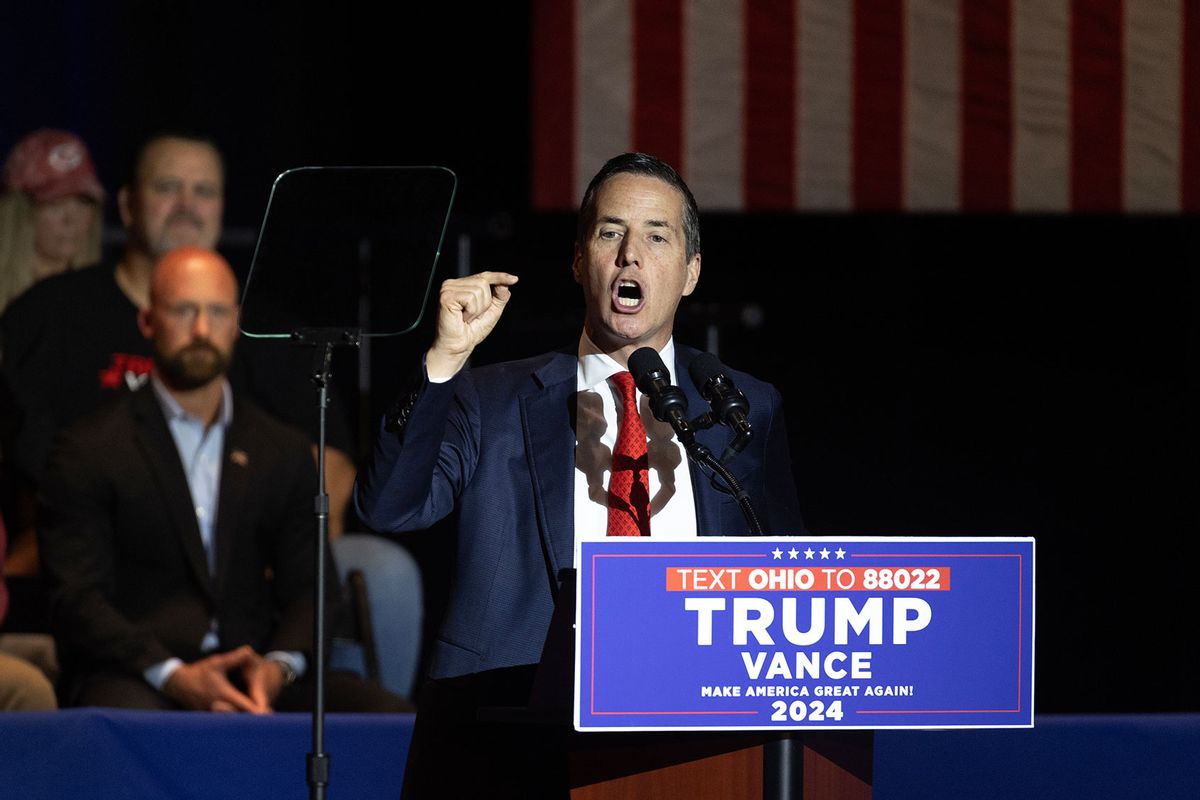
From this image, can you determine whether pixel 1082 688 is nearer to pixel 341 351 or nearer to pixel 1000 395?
pixel 1000 395

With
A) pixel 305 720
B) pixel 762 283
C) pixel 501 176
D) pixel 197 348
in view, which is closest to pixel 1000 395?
pixel 762 283

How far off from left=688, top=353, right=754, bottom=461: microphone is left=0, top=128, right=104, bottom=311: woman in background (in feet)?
8.78

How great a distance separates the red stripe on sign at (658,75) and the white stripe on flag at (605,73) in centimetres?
3

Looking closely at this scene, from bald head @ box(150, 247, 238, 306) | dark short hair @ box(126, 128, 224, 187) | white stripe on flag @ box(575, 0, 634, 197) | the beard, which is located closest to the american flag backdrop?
white stripe on flag @ box(575, 0, 634, 197)

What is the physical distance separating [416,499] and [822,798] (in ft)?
1.85

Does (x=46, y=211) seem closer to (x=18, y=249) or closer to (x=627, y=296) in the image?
(x=18, y=249)

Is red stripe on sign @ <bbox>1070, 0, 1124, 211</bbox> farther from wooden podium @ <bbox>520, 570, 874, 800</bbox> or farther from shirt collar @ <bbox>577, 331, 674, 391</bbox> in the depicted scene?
wooden podium @ <bbox>520, 570, 874, 800</bbox>

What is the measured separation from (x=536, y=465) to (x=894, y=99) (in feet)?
10.1

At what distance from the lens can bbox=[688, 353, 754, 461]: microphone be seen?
185 cm

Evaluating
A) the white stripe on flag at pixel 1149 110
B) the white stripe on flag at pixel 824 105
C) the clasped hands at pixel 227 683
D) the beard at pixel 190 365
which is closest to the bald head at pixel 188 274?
the beard at pixel 190 365

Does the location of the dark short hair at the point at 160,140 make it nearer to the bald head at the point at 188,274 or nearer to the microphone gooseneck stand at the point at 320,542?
the bald head at the point at 188,274

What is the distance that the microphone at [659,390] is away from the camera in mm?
1840

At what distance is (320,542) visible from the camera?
2098 millimetres

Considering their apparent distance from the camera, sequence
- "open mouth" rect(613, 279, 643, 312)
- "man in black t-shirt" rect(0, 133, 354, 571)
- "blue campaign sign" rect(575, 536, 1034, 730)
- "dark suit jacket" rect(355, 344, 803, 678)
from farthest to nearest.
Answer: "man in black t-shirt" rect(0, 133, 354, 571) < "open mouth" rect(613, 279, 643, 312) < "dark suit jacket" rect(355, 344, 803, 678) < "blue campaign sign" rect(575, 536, 1034, 730)
